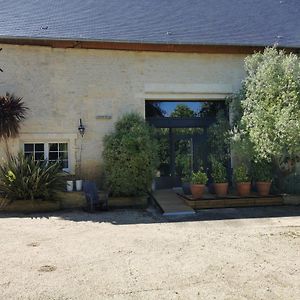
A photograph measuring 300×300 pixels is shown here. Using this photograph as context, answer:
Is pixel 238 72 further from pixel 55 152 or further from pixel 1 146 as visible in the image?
pixel 1 146

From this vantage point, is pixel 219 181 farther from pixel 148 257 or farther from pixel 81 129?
pixel 148 257

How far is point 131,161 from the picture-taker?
1148cm

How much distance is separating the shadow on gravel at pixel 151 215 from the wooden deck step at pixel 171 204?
0.78 feet

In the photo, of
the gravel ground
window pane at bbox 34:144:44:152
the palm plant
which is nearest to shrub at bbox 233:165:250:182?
the gravel ground

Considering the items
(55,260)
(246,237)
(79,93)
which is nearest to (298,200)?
(246,237)

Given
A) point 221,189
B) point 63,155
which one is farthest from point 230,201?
point 63,155

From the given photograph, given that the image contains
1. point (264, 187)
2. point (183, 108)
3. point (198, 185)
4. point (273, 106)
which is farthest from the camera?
point (183, 108)

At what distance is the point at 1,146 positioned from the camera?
12.0 metres

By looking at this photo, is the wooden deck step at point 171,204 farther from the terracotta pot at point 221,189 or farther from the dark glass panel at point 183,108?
the dark glass panel at point 183,108

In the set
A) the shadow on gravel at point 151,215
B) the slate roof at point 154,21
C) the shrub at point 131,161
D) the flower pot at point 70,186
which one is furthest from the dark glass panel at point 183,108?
the shadow on gravel at point 151,215

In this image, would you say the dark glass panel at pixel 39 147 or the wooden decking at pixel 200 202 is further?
the dark glass panel at pixel 39 147

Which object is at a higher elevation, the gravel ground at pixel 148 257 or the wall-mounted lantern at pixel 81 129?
the wall-mounted lantern at pixel 81 129

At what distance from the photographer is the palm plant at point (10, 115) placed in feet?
37.6

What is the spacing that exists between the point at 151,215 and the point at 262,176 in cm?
419
